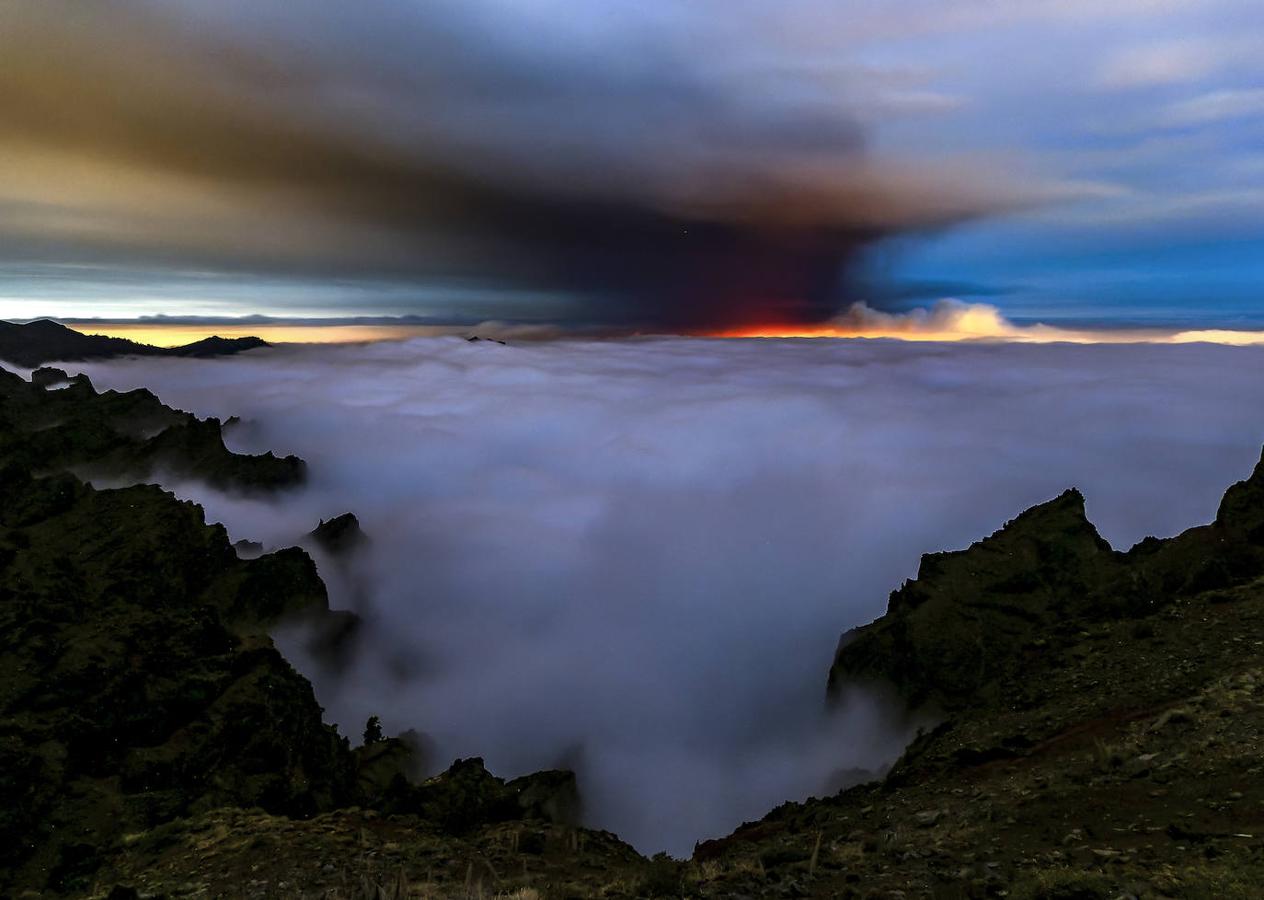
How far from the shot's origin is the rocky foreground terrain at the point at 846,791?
12.8m

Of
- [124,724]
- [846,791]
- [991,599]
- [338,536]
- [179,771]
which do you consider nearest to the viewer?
[846,791]

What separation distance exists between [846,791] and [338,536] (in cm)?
15723

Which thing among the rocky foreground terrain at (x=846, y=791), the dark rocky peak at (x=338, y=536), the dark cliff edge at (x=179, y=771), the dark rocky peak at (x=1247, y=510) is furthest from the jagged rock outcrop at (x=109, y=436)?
the dark rocky peak at (x=1247, y=510)

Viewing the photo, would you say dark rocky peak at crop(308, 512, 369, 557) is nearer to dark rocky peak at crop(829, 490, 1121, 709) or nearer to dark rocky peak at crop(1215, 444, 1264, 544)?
dark rocky peak at crop(829, 490, 1121, 709)

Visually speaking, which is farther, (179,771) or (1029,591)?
(1029,591)

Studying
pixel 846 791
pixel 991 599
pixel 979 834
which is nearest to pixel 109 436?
pixel 846 791

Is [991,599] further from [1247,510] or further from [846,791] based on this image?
[846,791]

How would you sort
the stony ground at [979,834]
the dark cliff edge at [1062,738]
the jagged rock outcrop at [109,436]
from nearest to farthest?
1. the stony ground at [979,834]
2. the dark cliff edge at [1062,738]
3. the jagged rock outcrop at [109,436]

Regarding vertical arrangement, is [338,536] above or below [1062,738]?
below

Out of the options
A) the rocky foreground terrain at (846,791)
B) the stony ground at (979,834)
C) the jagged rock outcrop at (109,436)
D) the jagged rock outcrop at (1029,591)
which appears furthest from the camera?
the jagged rock outcrop at (109,436)

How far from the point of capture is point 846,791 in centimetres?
2588

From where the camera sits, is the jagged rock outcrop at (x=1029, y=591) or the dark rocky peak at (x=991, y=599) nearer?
the jagged rock outcrop at (x=1029, y=591)

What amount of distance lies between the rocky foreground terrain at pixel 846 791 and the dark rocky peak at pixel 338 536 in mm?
108187

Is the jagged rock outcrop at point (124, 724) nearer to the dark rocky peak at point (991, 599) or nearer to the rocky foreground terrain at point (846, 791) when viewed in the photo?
the rocky foreground terrain at point (846, 791)
